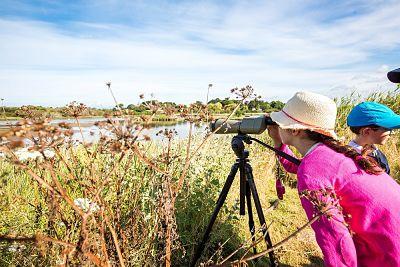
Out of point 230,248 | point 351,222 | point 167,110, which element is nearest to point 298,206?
point 230,248

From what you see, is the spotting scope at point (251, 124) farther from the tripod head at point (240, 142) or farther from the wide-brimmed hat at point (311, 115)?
the wide-brimmed hat at point (311, 115)

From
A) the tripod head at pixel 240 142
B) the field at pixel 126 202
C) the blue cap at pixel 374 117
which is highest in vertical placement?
the blue cap at pixel 374 117

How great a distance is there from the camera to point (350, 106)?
818cm

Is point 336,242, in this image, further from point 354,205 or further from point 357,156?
point 357,156

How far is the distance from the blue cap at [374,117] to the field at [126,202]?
134 centimetres

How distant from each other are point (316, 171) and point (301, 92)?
0.63 m

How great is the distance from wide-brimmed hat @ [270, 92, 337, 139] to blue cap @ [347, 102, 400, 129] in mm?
1542

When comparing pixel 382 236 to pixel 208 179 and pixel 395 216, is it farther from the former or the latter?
pixel 208 179

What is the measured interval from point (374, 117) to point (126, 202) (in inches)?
101

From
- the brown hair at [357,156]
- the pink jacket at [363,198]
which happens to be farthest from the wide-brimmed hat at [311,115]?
the pink jacket at [363,198]

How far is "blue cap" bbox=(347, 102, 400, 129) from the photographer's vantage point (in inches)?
137

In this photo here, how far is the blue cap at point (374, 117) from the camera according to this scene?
348 cm

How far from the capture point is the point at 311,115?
2.17 metres

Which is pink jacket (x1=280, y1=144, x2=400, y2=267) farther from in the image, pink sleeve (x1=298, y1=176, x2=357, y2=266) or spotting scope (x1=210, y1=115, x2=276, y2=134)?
spotting scope (x1=210, y1=115, x2=276, y2=134)
